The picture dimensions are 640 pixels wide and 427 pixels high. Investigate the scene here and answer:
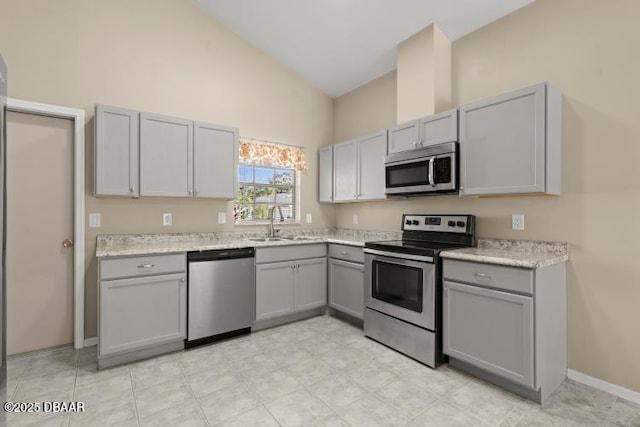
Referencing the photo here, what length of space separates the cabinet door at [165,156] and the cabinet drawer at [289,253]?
97 cm

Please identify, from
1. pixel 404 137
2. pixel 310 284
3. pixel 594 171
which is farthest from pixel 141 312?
pixel 594 171

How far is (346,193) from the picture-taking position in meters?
4.08

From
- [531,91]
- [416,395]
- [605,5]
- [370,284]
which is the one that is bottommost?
[416,395]

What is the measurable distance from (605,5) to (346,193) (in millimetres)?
2764

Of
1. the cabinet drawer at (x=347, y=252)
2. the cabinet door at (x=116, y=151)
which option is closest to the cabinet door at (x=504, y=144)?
the cabinet drawer at (x=347, y=252)

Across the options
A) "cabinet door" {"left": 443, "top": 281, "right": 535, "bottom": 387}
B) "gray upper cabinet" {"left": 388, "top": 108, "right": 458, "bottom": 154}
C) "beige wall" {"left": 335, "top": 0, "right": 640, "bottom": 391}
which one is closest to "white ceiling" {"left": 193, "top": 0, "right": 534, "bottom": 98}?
"beige wall" {"left": 335, "top": 0, "right": 640, "bottom": 391}

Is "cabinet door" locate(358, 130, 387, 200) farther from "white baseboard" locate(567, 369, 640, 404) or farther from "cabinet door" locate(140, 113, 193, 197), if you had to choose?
"white baseboard" locate(567, 369, 640, 404)

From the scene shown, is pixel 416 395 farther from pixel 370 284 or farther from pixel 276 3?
pixel 276 3

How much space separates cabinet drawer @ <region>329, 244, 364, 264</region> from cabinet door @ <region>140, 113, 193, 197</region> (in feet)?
5.53

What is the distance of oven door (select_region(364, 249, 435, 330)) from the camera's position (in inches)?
103

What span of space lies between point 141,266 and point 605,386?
359 centimetres


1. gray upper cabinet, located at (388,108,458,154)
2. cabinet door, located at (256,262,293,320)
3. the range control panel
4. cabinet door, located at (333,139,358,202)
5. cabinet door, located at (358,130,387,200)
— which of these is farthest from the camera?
cabinet door, located at (333,139,358,202)

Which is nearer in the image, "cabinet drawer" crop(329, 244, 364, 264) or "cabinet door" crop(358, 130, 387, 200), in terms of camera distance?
"cabinet drawer" crop(329, 244, 364, 264)

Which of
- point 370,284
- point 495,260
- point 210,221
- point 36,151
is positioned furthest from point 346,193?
point 36,151
